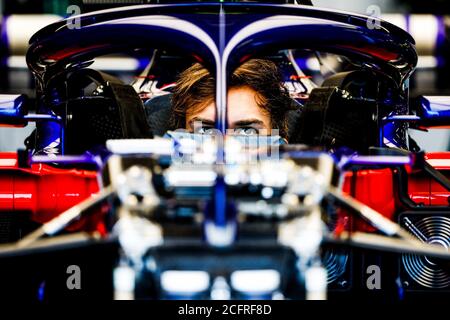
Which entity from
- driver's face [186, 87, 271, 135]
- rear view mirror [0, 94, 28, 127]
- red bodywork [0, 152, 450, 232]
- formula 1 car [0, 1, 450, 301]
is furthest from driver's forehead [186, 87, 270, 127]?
rear view mirror [0, 94, 28, 127]

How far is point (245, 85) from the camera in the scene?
248 centimetres

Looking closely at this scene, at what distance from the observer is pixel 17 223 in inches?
84.6

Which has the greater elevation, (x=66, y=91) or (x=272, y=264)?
(x=66, y=91)

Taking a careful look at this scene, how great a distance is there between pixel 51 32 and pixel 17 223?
0.53m

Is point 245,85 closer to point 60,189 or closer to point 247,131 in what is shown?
point 247,131

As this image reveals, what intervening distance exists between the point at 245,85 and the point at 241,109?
14 centimetres

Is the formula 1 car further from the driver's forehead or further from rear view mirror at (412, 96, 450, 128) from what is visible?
the driver's forehead

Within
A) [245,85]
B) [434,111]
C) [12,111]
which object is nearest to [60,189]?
[12,111]

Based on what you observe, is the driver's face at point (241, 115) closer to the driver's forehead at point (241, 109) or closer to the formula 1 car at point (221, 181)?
the driver's forehead at point (241, 109)

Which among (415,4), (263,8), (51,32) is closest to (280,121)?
(263,8)

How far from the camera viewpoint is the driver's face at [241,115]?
2.26m

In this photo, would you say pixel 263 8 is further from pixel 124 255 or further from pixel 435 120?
pixel 124 255
